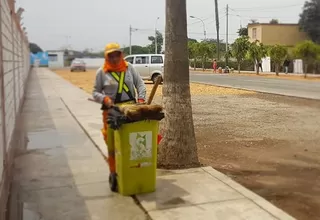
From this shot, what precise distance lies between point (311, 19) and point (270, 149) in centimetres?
6015

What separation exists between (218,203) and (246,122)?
6.33 metres

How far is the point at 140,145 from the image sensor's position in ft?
15.7

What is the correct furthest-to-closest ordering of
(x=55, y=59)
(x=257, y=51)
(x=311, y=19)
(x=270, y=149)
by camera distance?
(x=55, y=59)
(x=311, y=19)
(x=257, y=51)
(x=270, y=149)

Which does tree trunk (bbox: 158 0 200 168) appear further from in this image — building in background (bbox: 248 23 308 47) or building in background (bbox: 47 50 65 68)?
building in background (bbox: 47 50 65 68)

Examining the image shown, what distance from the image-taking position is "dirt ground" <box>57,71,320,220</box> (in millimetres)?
5223

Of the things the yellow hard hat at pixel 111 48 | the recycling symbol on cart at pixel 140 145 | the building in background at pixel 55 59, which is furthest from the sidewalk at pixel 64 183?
the building in background at pixel 55 59

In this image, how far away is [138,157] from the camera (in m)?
4.83

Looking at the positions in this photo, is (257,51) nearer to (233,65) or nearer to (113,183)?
(233,65)

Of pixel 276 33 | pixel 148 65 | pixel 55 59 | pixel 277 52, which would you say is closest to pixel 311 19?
pixel 276 33

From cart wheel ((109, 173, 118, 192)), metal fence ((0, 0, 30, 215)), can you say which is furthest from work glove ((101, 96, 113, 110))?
metal fence ((0, 0, 30, 215))

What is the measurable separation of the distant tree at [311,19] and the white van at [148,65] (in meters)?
40.9

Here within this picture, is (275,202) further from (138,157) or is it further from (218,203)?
(138,157)

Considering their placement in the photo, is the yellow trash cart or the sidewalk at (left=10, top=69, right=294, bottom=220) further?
the yellow trash cart

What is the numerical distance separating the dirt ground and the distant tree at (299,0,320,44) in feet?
170
